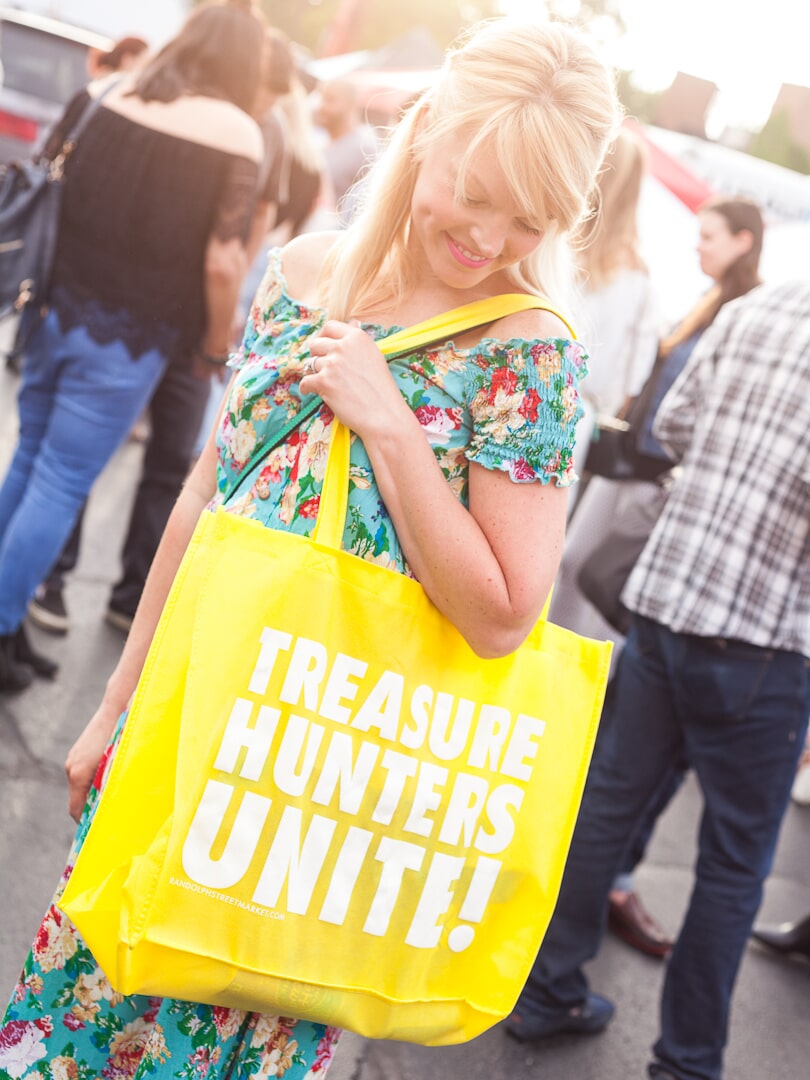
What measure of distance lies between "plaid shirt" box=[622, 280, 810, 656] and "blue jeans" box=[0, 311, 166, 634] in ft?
5.77

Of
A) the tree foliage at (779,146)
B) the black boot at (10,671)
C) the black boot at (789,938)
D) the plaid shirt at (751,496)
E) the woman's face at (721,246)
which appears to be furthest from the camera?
the tree foliage at (779,146)

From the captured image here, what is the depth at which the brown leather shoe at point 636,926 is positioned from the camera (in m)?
3.69

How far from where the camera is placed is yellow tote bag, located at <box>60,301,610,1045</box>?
137 cm

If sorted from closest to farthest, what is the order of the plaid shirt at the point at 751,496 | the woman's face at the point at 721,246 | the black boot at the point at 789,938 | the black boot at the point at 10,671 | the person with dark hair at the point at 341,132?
the plaid shirt at the point at 751,496, the black boot at the point at 10,671, the black boot at the point at 789,938, the woman's face at the point at 721,246, the person with dark hair at the point at 341,132

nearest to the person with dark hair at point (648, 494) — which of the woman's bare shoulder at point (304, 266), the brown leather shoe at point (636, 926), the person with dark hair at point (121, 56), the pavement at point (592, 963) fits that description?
the brown leather shoe at point (636, 926)

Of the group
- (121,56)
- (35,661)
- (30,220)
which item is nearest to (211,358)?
(30,220)

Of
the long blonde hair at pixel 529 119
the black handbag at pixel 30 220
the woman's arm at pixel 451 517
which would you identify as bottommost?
the black handbag at pixel 30 220

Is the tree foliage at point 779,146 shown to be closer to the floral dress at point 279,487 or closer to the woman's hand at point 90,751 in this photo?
the floral dress at point 279,487

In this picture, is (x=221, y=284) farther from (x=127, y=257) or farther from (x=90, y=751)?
(x=90, y=751)

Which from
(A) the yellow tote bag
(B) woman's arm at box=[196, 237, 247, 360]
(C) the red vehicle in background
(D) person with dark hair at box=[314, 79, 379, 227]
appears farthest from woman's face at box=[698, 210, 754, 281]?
(C) the red vehicle in background

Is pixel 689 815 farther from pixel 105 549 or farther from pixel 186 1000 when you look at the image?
pixel 186 1000

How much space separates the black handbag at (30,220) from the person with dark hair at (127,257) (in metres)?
0.05

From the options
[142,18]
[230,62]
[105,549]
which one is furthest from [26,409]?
[142,18]

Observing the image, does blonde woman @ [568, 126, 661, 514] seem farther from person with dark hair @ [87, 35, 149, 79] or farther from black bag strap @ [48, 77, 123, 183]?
person with dark hair @ [87, 35, 149, 79]
